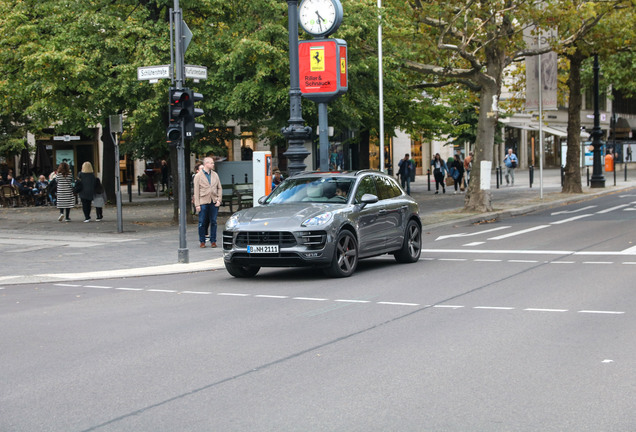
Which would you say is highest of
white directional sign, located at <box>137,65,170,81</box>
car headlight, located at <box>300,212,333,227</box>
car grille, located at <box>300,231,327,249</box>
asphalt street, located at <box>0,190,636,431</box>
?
white directional sign, located at <box>137,65,170,81</box>

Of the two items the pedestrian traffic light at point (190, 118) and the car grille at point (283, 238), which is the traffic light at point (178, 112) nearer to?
the pedestrian traffic light at point (190, 118)

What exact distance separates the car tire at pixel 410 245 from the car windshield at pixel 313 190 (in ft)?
5.03

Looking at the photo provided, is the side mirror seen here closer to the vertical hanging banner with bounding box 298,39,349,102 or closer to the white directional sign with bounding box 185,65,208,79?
the white directional sign with bounding box 185,65,208,79

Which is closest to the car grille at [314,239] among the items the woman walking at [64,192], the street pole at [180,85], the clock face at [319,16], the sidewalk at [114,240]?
the sidewalk at [114,240]

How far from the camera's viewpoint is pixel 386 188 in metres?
14.8

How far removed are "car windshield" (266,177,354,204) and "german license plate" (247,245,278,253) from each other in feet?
4.70

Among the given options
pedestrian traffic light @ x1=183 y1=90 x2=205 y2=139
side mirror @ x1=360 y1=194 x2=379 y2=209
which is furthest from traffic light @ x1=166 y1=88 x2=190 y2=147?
side mirror @ x1=360 y1=194 x2=379 y2=209

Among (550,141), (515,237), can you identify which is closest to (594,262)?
(515,237)

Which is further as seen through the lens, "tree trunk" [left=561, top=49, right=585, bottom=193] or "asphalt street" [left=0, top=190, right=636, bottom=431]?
"tree trunk" [left=561, top=49, right=585, bottom=193]

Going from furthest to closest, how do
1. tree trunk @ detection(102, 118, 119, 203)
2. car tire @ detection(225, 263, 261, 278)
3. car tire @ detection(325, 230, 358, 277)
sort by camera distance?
1. tree trunk @ detection(102, 118, 119, 203)
2. car tire @ detection(225, 263, 261, 278)
3. car tire @ detection(325, 230, 358, 277)

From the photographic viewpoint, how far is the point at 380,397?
598 cm

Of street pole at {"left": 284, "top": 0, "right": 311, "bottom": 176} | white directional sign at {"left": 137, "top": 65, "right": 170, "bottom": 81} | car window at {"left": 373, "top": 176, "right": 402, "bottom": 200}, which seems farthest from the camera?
street pole at {"left": 284, "top": 0, "right": 311, "bottom": 176}

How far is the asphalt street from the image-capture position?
18.4ft

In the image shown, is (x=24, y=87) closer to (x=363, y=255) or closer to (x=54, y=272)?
(x=54, y=272)
